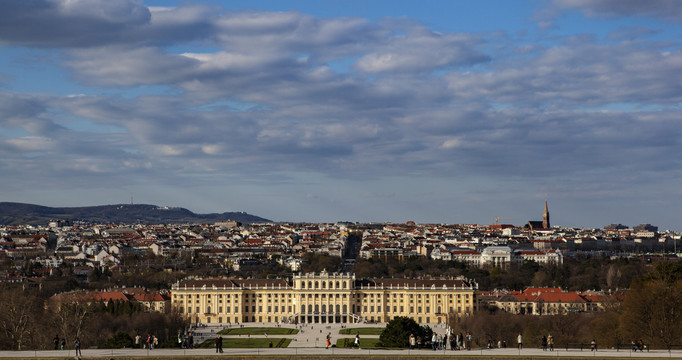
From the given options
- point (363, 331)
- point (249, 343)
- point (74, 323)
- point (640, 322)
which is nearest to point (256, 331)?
point (363, 331)

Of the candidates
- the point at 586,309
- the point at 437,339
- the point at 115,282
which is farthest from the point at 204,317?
the point at 437,339

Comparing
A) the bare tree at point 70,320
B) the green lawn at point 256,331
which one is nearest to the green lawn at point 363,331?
the green lawn at point 256,331

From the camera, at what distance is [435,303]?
114688 mm

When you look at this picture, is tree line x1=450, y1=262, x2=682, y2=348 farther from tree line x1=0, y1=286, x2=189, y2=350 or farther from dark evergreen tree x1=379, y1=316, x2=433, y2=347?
tree line x1=0, y1=286, x2=189, y2=350

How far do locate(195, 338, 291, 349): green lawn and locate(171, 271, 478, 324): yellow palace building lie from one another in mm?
30042

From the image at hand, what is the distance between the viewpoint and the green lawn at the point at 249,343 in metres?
72.1

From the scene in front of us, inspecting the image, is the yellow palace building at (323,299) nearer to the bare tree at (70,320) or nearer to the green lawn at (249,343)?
the green lawn at (249,343)

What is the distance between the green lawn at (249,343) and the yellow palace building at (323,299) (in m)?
30.0

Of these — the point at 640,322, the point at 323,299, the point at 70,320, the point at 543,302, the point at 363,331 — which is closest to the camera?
the point at 640,322

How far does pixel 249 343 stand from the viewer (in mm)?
75688

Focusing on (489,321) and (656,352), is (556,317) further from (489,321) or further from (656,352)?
(656,352)

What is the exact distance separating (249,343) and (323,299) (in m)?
41.7

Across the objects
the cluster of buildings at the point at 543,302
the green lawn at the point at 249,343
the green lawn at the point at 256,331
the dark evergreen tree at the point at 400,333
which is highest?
the cluster of buildings at the point at 543,302

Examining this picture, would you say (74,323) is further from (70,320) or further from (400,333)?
(400,333)
